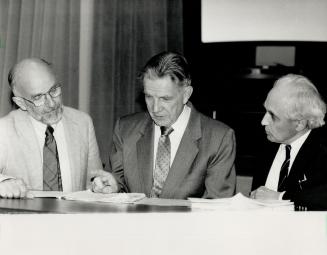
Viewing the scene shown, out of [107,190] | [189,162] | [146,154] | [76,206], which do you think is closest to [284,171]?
[189,162]

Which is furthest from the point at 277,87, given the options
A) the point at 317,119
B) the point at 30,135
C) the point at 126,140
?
the point at 30,135

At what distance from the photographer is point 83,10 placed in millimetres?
4094

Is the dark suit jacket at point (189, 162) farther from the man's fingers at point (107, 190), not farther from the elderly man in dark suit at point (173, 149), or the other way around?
the man's fingers at point (107, 190)

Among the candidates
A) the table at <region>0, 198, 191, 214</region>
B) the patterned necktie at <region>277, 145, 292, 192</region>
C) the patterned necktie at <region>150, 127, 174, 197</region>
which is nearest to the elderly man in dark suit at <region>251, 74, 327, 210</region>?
the patterned necktie at <region>277, 145, 292, 192</region>

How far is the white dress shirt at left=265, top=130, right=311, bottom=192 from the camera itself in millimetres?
2564

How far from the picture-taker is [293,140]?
102 inches

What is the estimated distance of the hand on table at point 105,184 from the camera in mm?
2398

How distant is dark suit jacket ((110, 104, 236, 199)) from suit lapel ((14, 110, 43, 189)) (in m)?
0.37

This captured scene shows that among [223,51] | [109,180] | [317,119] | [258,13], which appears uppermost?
[258,13]

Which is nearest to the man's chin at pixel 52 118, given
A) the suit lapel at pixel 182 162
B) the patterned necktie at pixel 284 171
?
the suit lapel at pixel 182 162

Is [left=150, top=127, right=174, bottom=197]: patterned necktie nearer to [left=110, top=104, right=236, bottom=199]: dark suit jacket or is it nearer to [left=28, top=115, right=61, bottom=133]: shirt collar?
[left=110, top=104, right=236, bottom=199]: dark suit jacket

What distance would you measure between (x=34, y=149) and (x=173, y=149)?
2.31 ft

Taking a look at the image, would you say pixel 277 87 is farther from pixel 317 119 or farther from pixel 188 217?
pixel 188 217

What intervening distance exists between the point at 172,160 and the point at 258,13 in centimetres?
132
